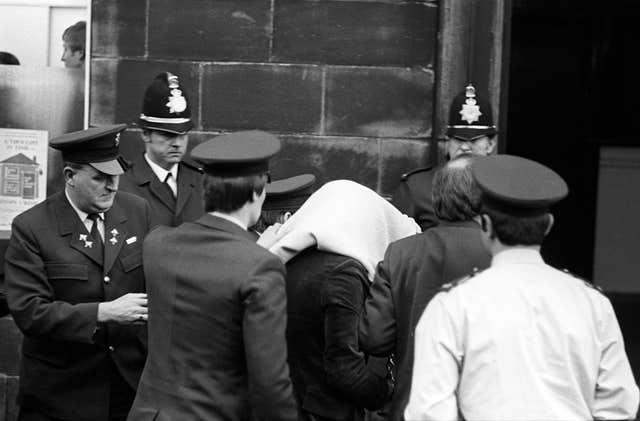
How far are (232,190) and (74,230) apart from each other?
117cm

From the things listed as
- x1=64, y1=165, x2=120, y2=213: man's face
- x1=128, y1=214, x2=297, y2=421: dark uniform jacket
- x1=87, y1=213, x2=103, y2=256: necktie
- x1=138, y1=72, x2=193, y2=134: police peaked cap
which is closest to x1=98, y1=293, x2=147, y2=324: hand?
x1=87, y1=213, x2=103, y2=256: necktie

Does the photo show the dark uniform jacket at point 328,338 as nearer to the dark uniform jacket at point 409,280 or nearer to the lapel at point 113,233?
the dark uniform jacket at point 409,280

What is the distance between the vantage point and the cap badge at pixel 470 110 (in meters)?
7.23

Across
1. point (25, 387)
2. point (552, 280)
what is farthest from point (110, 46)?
point (552, 280)

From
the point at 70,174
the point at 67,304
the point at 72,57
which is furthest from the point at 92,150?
the point at 72,57

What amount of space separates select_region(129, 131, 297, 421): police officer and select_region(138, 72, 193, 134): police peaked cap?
218 cm

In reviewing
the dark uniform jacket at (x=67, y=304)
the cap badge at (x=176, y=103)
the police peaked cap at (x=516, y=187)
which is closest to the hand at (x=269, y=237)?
the dark uniform jacket at (x=67, y=304)

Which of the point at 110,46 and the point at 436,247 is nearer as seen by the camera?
the point at 436,247

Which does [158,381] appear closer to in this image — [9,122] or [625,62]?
[9,122]

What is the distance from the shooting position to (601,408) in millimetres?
3957

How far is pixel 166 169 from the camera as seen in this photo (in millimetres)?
6652

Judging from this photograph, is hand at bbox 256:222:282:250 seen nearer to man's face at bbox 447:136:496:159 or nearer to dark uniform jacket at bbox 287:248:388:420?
dark uniform jacket at bbox 287:248:388:420

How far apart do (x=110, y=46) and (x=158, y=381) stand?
3576mm

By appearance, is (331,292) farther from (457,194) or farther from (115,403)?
(115,403)
